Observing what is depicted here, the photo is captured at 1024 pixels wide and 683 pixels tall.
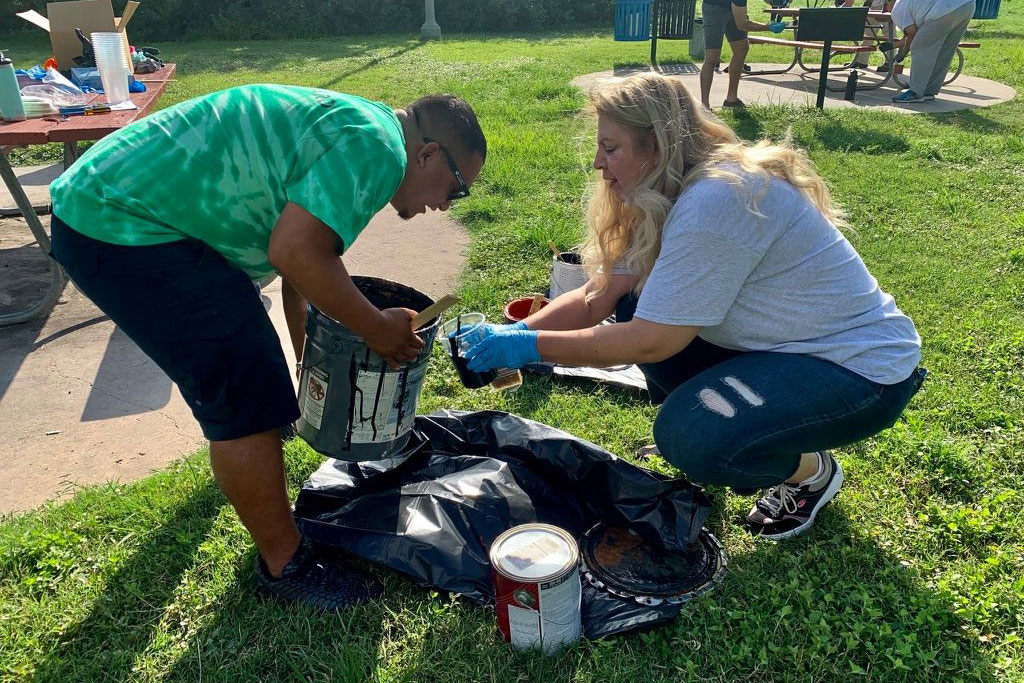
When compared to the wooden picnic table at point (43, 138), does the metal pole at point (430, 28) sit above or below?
below

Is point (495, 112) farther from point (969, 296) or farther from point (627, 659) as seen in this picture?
point (627, 659)

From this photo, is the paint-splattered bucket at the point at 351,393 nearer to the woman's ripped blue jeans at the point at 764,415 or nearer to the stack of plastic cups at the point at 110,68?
the woman's ripped blue jeans at the point at 764,415

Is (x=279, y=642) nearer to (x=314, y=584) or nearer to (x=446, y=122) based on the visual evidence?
(x=314, y=584)

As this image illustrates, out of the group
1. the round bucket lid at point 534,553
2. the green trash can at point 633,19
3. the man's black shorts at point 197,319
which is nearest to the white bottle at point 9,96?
the man's black shorts at point 197,319

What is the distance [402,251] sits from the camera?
4.79m

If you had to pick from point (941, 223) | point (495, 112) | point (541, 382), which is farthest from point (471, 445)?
point (495, 112)

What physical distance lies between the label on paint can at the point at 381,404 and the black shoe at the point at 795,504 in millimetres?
1122

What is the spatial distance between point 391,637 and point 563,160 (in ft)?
15.7

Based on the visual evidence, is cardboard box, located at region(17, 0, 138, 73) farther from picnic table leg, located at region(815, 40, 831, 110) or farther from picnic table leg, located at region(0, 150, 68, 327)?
picnic table leg, located at region(815, 40, 831, 110)

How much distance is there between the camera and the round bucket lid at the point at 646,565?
6.94ft

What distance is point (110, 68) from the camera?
4.39m

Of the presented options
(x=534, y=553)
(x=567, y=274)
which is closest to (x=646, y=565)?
(x=534, y=553)

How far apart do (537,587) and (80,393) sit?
7.80ft

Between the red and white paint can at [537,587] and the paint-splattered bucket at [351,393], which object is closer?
the red and white paint can at [537,587]
